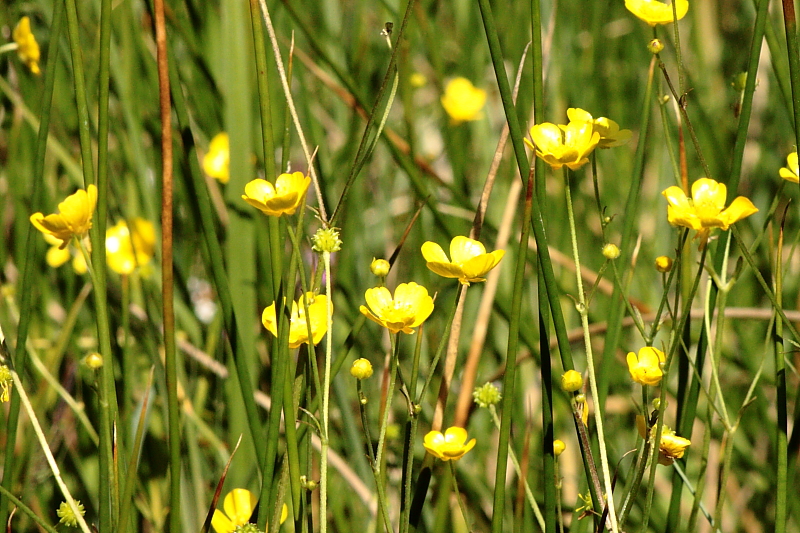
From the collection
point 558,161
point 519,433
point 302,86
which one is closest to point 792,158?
point 558,161

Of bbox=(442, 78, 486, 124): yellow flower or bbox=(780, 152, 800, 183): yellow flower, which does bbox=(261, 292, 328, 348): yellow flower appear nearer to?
bbox=(780, 152, 800, 183): yellow flower

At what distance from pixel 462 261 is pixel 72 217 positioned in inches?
11.7

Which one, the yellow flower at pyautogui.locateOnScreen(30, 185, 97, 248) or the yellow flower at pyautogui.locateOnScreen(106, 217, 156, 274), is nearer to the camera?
the yellow flower at pyautogui.locateOnScreen(30, 185, 97, 248)

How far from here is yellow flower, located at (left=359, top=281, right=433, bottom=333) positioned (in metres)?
0.52

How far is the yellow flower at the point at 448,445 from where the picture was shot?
1.72 feet

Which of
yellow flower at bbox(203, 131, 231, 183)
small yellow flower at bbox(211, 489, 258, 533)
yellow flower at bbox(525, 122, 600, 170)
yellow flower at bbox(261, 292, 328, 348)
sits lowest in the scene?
small yellow flower at bbox(211, 489, 258, 533)

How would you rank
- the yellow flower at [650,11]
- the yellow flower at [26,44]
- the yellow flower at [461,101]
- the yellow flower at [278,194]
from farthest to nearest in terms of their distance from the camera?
the yellow flower at [461,101], the yellow flower at [26,44], the yellow flower at [650,11], the yellow flower at [278,194]

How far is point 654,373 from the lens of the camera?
1.76 feet

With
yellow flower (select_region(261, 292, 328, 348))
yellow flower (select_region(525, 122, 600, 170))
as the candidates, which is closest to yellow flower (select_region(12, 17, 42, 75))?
yellow flower (select_region(261, 292, 328, 348))

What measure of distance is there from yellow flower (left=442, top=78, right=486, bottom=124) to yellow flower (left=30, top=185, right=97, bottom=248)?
841 mm

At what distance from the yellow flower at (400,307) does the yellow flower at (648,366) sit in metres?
0.16

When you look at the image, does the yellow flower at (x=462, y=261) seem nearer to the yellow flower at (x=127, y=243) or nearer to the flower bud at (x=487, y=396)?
the flower bud at (x=487, y=396)

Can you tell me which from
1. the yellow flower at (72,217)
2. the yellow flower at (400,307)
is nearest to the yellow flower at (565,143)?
the yellow flower at (400,307)

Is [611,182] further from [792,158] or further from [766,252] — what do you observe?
[792,158]
